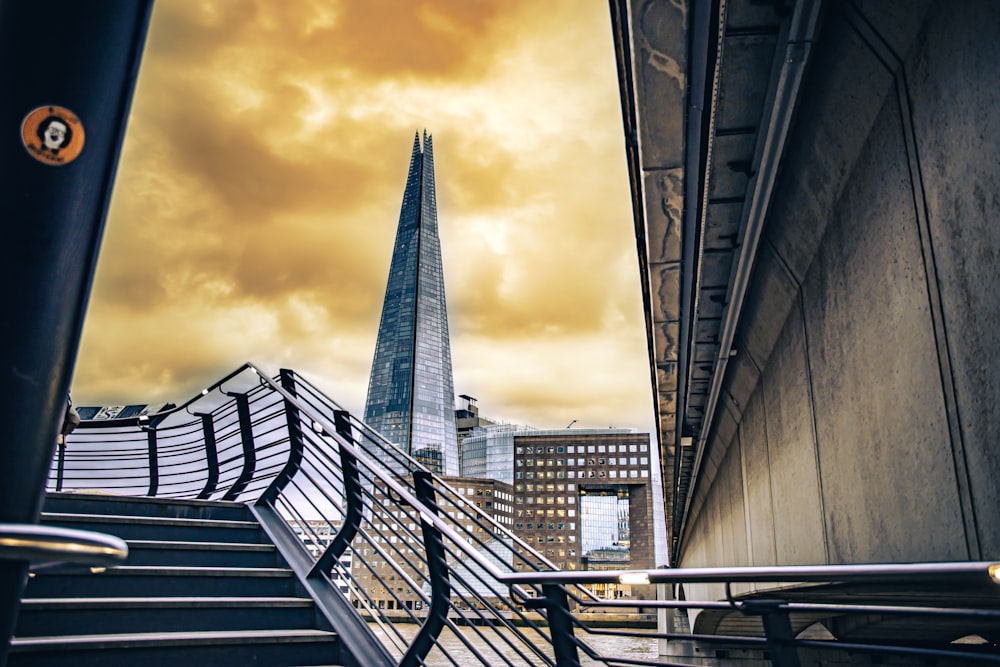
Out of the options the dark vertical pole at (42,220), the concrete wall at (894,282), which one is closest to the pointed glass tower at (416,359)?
the concrete wall at (894,282)

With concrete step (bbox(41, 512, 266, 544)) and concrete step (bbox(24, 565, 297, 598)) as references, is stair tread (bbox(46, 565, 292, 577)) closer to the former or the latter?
concrete step (bbox(24, 565, 297, 598))

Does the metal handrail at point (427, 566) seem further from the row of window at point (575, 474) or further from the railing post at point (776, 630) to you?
the row of window at point (575, 474)

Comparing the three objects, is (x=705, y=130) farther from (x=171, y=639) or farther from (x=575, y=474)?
(x=575, y=474)

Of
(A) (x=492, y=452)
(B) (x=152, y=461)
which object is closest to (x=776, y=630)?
(B) (x=152, y=461)

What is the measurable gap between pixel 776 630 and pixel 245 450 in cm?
495

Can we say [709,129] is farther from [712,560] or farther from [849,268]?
[712,560]

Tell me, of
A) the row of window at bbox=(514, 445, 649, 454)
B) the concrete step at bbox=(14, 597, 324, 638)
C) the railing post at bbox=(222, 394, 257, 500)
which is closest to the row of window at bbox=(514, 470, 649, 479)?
the row of window at bbox=(514, 445, 649, 454)

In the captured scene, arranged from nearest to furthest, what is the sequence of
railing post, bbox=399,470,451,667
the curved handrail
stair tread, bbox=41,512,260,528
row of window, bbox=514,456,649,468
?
the curved handrail < railing post, bbox=399,470,451,667 < stair tread, bbox=41,512,260,528 < row of window, bbox=514,456,649,468

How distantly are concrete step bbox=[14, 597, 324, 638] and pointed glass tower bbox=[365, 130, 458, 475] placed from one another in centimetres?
11646

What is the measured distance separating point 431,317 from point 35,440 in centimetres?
13460

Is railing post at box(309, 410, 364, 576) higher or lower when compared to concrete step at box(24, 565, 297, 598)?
higher

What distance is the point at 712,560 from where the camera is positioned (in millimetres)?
13109

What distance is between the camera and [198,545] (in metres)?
4.29

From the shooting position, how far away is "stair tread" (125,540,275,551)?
13.3 feet
